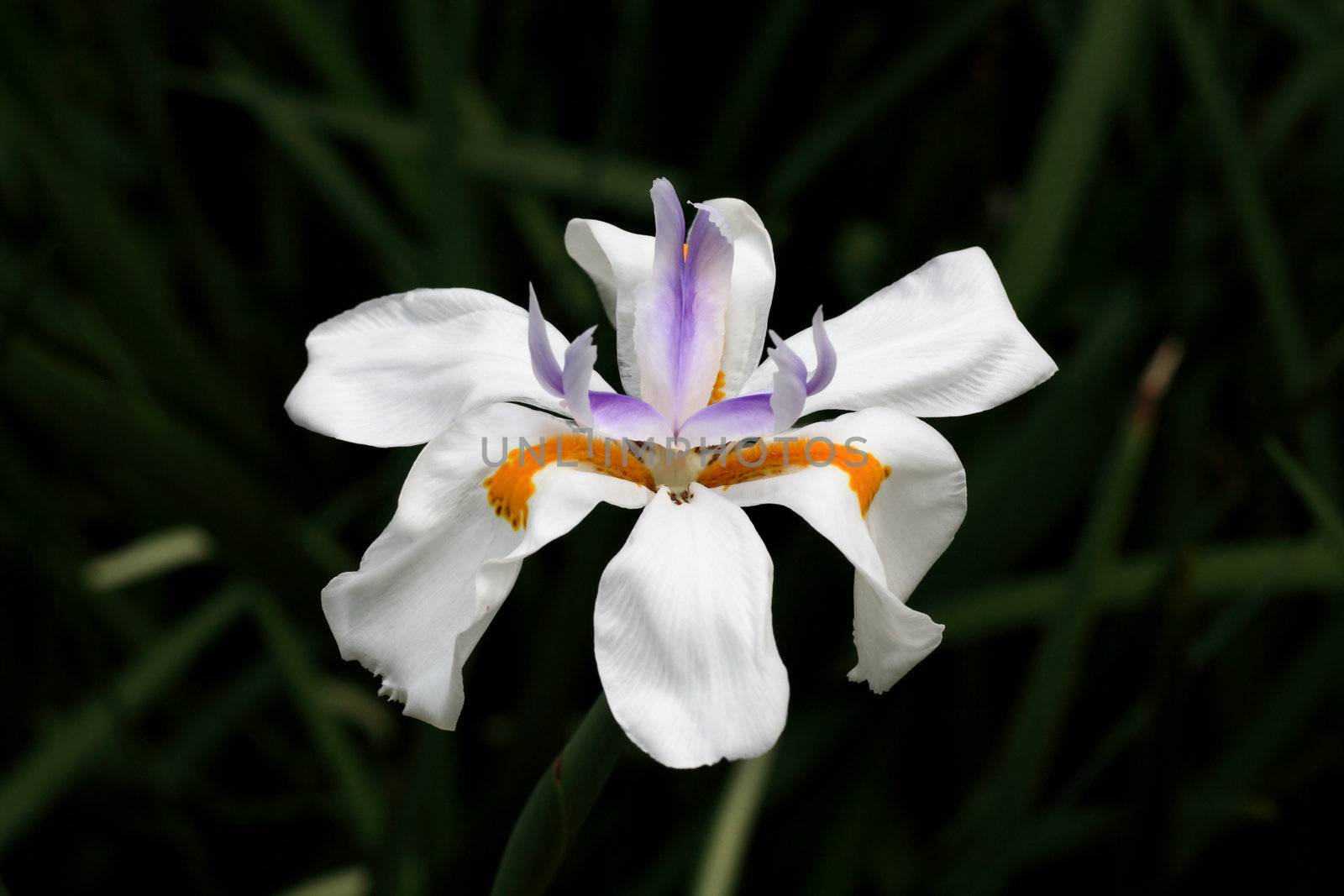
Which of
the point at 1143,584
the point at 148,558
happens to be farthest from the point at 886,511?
the point at 148,558

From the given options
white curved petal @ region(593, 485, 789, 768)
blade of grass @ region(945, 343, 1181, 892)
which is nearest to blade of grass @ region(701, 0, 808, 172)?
blade of grass @ region(945, 343, 1181, 892)

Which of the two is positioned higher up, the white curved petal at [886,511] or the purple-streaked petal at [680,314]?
the purple-streaked petal at [680,314]

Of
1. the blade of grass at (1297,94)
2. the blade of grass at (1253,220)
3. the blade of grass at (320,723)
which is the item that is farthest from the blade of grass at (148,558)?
the blade of grass at (1297,94)

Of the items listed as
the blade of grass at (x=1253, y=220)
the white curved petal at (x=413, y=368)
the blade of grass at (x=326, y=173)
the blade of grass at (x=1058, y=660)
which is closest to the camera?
the white curved petal at (x=413, y=368)

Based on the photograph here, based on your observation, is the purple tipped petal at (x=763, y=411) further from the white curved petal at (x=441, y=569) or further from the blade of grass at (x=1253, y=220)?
the blade of grass at (x=1253, y=220)

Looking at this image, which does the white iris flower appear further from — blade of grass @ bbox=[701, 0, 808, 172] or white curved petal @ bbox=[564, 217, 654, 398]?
blade of grass @ bbox=[701, 0, 808, 172]
